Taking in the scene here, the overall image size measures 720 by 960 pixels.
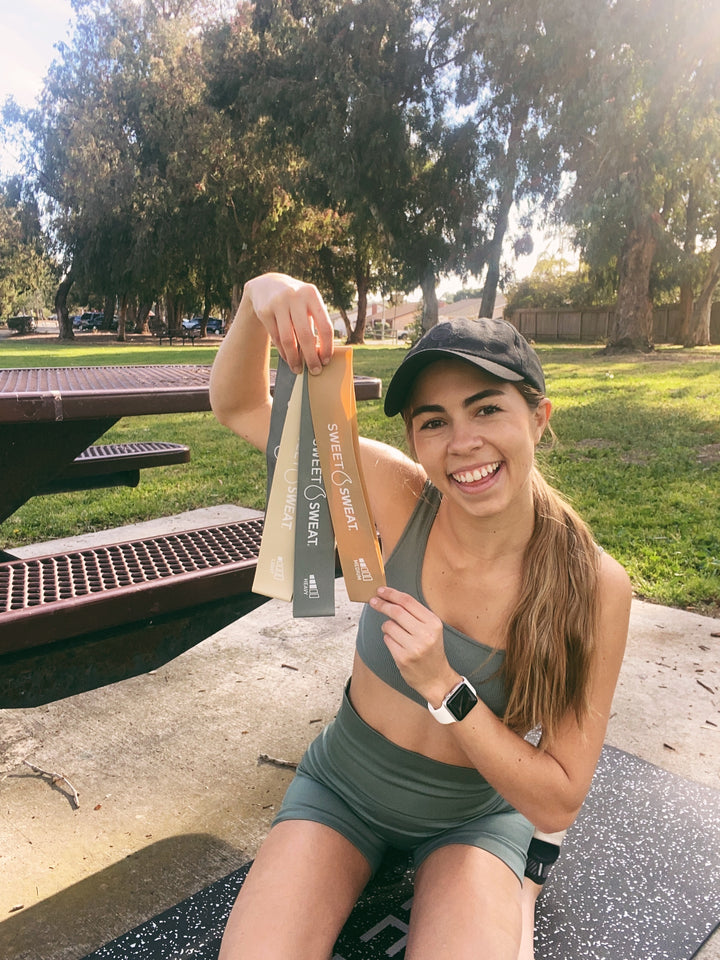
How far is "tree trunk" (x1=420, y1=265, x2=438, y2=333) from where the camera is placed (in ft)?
83.4

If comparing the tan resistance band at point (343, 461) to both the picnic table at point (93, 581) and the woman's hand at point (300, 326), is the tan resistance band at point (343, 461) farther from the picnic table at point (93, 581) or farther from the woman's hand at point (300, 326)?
the picnic table at point (93, 581)

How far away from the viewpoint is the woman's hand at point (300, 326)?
147 cm

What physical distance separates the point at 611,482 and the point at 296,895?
542cm

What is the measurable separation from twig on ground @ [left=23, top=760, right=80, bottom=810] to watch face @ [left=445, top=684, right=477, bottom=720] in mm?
1414

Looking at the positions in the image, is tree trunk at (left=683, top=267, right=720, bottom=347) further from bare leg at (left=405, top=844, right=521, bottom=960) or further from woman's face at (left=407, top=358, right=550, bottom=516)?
bare leg at (left=405, top=844, right=521, bottom=960)

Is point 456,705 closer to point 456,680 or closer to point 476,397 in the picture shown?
point 456,680

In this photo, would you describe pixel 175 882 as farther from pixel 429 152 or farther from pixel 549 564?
pixel 429 152

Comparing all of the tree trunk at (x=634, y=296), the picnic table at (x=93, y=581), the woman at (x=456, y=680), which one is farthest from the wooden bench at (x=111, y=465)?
the tree trunk at (x=634, y=296)

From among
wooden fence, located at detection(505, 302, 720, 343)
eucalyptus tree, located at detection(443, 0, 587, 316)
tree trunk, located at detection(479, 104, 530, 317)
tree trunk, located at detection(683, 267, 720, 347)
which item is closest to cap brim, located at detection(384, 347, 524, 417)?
eucalyptus tree, located at detection(443, 0, 587, 316)

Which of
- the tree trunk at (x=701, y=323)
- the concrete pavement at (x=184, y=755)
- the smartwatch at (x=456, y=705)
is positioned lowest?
the concrete pavement at (x=184, y=755)

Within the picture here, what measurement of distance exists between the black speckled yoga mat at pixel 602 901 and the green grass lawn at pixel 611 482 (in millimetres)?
976

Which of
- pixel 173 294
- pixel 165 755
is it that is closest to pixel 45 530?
pixel 165 755

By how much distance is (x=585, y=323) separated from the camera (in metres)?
36.5

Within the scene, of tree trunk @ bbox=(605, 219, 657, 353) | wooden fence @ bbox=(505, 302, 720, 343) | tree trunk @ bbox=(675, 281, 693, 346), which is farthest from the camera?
wooden fence @ bbox=(505, 302, 720, 343)
